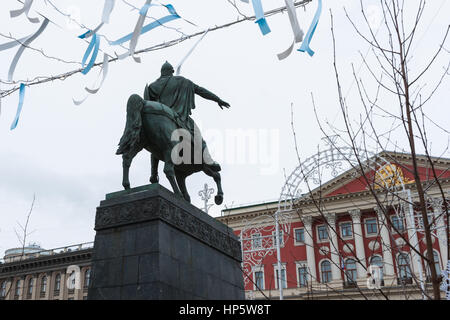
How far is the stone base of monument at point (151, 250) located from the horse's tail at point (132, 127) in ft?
2.46

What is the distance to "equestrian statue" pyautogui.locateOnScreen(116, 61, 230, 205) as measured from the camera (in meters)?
7.68

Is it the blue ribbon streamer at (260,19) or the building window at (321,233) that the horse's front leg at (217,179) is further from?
the building window at (321,233)

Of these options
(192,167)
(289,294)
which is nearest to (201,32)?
(192,167)

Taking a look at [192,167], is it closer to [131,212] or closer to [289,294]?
[131,212]

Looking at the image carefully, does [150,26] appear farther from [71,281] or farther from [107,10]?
[71,281]

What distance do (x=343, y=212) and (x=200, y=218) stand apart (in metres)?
41.6

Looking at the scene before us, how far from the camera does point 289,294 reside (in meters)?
44.8

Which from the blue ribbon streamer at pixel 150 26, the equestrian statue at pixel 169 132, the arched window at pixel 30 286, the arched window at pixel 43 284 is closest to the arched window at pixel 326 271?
the arched window at pixel 43 284

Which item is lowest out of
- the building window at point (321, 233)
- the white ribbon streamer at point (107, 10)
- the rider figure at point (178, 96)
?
the white ribbon streamer at point (107, 10)

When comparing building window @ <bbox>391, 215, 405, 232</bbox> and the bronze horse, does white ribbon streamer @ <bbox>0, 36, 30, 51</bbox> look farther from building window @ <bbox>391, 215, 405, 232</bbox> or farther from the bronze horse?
building window @ <bbox>391, 215, 405, 232</bbox>

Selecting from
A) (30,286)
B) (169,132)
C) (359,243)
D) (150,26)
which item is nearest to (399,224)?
(359,243)

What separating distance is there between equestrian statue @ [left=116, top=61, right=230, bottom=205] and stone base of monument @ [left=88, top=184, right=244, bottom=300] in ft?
1.98

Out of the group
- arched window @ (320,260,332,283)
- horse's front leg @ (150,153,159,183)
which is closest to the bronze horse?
horse's front leg @ (150,153,159,183)

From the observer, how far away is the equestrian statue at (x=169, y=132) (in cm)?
768
